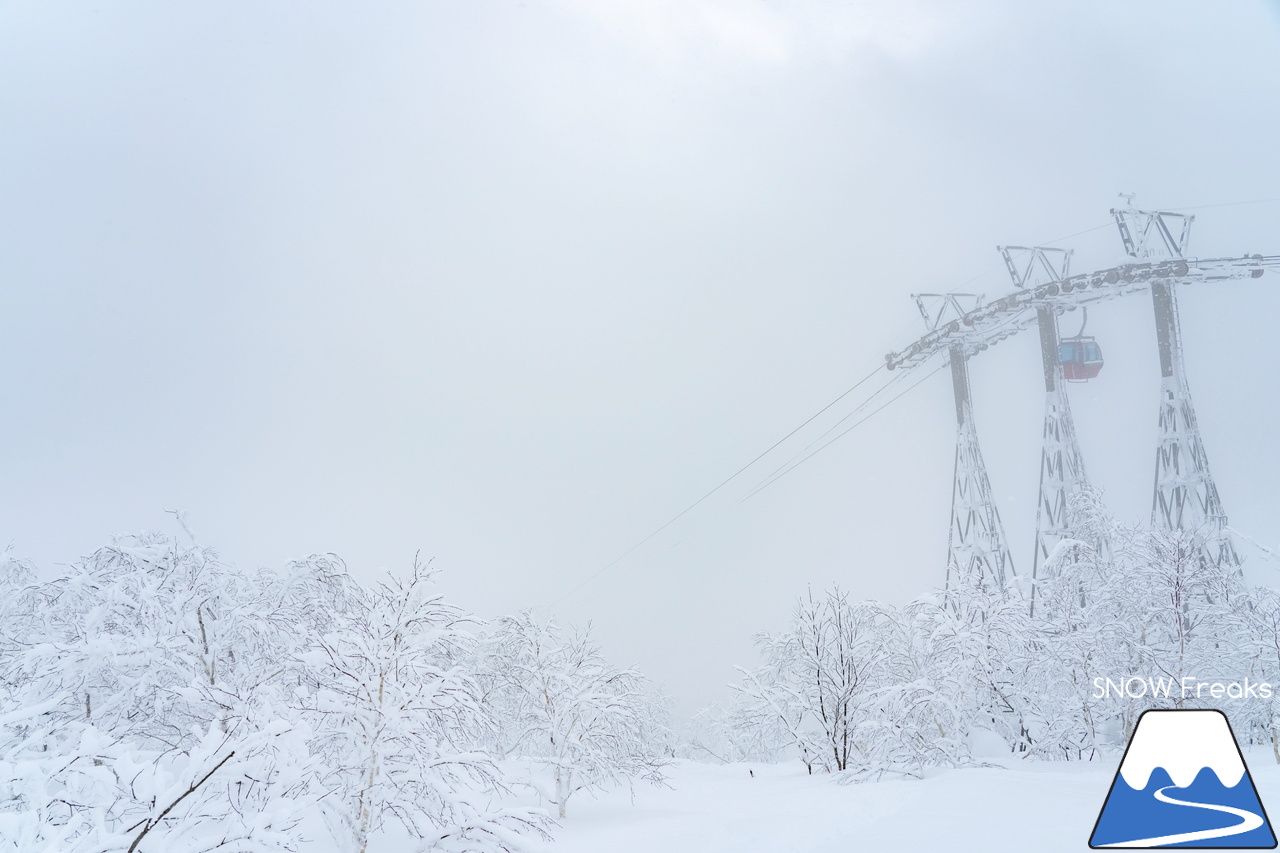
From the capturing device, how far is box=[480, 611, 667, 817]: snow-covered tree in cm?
1870

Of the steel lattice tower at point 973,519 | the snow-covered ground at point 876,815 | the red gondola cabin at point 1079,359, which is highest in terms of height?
the red gondola cabin at point 1079,359

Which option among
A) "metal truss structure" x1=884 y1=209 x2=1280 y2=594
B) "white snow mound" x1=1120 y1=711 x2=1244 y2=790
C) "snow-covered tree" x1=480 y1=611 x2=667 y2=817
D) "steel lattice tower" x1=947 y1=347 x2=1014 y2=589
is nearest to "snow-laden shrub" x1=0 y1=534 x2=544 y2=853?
"snow-covered tree" x1=480 y1=611 x2=667 y2=817

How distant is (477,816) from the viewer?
9719 mm

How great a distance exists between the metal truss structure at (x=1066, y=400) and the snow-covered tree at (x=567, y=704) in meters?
16.6

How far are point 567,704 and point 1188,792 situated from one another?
580 inches

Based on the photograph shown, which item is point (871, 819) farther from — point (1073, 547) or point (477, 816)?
point (1073, 547)

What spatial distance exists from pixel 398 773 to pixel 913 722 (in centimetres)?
1575

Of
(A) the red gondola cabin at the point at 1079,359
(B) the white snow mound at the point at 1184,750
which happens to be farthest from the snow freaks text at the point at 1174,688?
(A) the red gondola cabin at the point at 1079,359

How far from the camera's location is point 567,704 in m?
19.2

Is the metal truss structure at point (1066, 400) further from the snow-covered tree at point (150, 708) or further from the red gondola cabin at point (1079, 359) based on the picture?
the snow-covered tree at point (150, 708)

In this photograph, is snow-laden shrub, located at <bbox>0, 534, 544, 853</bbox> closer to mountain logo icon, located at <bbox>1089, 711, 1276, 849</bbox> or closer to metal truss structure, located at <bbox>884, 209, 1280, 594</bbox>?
mountain logo icon, located at <bbox>1089, 711, 1276, 849</bbox>

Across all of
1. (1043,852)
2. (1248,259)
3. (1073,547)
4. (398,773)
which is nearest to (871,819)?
(1043,852)

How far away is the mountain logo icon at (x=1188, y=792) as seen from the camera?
22.4 ft

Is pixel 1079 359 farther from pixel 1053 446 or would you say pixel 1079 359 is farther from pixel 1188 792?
pixel 1188 792
